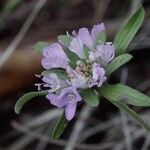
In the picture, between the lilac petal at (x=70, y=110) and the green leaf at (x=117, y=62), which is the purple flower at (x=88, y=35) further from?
the lilac petal at (x=70, y=110)

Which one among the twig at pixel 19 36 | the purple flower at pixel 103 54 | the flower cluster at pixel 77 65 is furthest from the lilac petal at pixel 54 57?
the twig at pixel 19 36

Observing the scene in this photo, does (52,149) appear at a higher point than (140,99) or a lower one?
lower

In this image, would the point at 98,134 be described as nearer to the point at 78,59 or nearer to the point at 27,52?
the point at 27,52

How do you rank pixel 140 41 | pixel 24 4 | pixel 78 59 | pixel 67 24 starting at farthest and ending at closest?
1. pixel 24 4
2. pixel 67 24
3. pixel 140 41
4. pixel 78 59

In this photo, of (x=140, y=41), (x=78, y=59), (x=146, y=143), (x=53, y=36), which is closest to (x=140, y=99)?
(x=78, y=59)

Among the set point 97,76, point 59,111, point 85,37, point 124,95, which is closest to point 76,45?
point 85,37

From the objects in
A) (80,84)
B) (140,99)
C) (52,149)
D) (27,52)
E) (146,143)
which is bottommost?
(146,143)

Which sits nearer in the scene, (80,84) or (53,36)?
(80,84)
